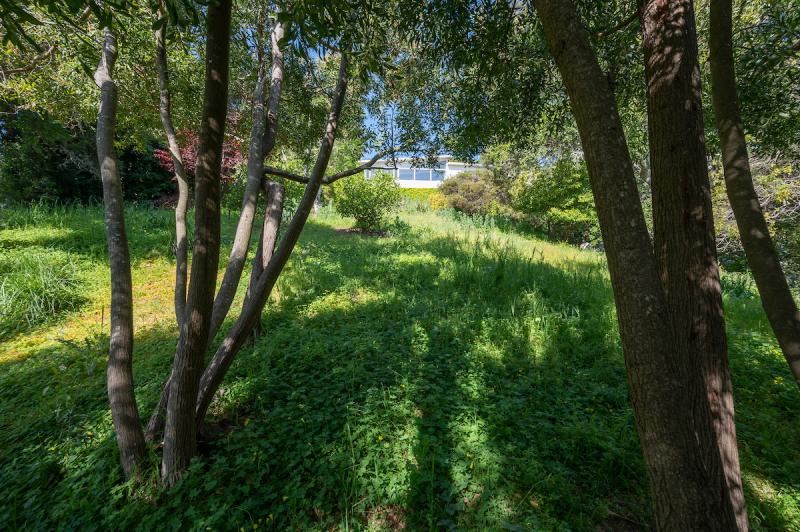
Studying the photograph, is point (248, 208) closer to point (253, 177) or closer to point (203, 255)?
point (253, 177)

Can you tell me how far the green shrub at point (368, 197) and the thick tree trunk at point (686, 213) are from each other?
10.9 m

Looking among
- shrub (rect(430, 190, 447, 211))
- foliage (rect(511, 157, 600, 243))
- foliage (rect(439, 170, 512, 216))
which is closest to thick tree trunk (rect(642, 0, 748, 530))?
foliage (rect(511, 157, 600, 243))

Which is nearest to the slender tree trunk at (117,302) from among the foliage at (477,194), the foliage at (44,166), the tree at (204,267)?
the tree at (204,267)

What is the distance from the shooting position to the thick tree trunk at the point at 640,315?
3.78 ft

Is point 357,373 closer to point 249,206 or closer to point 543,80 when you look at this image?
point 249,206

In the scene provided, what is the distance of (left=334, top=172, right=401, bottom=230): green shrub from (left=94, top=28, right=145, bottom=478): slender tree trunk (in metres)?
10.1

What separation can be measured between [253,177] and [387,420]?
8.07 ft

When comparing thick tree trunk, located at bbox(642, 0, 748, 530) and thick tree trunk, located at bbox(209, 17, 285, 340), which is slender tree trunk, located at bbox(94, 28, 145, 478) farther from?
thick tree trunk, located at bbox(642, 0, 748, 530)

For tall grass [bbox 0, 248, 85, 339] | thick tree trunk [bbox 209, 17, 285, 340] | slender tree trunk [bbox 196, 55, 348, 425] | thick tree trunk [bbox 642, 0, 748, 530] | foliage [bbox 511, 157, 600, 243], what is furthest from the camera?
foliage [bbox 511, 157, 600, 243]

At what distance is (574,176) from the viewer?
41.8ft

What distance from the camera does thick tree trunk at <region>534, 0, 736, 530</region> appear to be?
1.15 meters

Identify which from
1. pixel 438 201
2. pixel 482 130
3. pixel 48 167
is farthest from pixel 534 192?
pixel 48 167

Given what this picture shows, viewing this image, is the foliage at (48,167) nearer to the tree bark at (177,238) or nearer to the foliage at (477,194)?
the tree bark at (177,238)

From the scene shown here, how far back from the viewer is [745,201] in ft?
7.33
